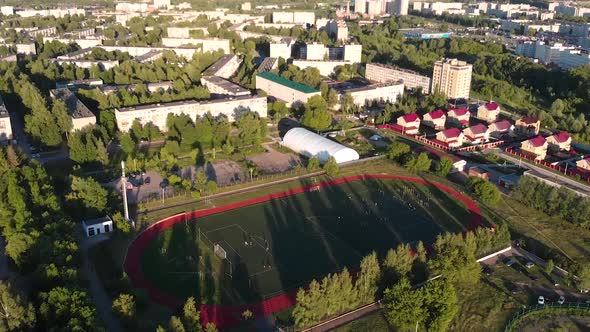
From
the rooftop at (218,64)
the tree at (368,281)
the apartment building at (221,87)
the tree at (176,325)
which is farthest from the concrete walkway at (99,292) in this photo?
the rooftop at (218,64)

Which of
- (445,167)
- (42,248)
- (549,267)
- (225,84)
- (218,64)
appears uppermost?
(218,64)

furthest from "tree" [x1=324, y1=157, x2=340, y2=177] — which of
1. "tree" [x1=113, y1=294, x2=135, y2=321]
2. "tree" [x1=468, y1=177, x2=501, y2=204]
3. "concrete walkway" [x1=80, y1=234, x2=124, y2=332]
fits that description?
"tree" [x1=113, y1=294, x2=135, y2=321]

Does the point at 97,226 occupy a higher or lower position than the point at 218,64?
lower

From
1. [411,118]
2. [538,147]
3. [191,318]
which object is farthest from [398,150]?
[191,318]

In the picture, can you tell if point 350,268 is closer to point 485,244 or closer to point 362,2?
point 485,244

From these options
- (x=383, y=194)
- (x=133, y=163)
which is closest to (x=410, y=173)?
(x=383, y=194)

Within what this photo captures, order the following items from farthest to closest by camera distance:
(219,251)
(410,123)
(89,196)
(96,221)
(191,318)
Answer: (410,123) → (89,196) → (96,221) → (219,251) → (191,318)

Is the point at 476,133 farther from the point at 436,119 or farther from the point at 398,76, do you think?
the point at 398,76

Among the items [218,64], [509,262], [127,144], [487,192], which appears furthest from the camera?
[218,64]
